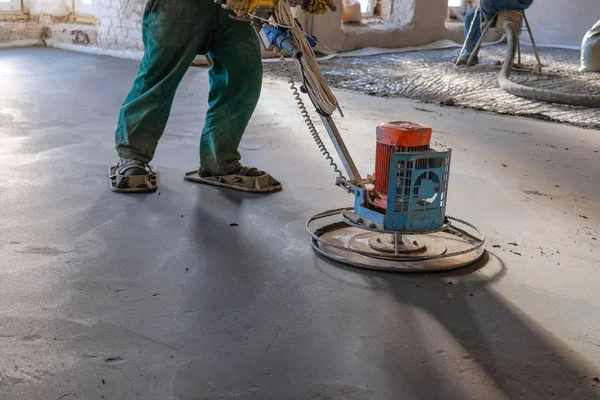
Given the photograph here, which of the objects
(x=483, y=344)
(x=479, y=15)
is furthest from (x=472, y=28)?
Answer: (x=483, y=344)

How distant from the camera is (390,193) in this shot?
2.37 m

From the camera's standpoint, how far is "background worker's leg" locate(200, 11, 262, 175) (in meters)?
3.12

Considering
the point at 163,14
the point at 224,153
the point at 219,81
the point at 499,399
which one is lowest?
the point at 499,399

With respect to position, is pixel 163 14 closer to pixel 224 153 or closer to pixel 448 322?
pixel 224 153

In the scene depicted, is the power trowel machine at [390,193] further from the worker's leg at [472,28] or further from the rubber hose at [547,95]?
the worker's leg at [472,28]

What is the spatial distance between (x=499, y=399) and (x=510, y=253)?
1.04 meters

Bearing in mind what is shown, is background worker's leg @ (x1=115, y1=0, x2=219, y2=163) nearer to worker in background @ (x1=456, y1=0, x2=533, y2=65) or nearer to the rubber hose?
the rubber hose

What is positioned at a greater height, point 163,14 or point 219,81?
point 163,14

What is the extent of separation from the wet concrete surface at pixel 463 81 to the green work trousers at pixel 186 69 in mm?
1586

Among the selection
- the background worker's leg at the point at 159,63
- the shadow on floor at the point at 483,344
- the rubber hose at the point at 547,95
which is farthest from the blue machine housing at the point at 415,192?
the rubber hose at the point at 547,95

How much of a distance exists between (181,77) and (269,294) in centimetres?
134

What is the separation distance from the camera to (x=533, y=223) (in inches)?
117

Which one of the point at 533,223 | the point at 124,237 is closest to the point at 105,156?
the point at 124,237

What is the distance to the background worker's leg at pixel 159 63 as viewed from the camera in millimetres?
3014
